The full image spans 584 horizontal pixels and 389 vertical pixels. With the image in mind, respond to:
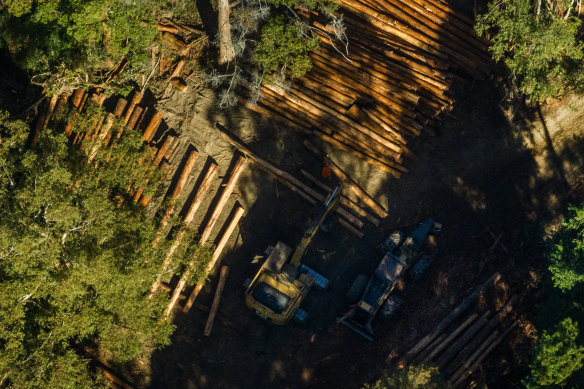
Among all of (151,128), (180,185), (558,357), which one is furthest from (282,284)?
(558,357)

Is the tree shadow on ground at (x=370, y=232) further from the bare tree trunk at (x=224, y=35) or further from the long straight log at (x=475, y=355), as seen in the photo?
the long straight log at (x=475, y=355)

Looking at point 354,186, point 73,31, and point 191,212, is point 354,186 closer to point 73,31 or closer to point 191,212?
point 191,212

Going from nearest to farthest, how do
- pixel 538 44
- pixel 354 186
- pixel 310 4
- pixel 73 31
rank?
pixel 73 31 → pixel 538 44 → pixel 310 4 → pixel 354 186

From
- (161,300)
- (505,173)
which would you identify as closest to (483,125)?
(505,173)

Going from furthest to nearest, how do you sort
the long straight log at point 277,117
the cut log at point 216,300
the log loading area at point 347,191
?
the long straight log at point 277,117
the cut log at point 216,300
the log loading area at point 347,191

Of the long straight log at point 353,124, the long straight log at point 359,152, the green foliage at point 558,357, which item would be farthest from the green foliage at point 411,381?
the long straight log at point 353,124
